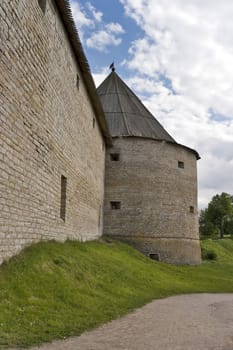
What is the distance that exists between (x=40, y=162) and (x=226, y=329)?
5426 mm

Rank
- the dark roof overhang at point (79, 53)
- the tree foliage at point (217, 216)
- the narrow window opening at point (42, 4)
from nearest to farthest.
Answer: the narrow window opening at point (42, 4) → the dark roof overhang at point (79, 53) → the tree foliage at point (217, 216)

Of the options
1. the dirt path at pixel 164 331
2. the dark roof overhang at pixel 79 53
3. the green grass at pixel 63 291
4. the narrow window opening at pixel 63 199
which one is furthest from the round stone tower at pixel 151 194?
the dirt path at pixel 164 331

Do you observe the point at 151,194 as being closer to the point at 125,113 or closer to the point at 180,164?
the point at 180,164

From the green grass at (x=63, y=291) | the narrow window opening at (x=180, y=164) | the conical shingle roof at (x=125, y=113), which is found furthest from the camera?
the narrow window opening at (x=180, y=164)

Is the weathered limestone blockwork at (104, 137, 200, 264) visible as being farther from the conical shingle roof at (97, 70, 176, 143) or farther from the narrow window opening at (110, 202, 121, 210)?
the conical shingle roof at (97, 70, 176, 143)

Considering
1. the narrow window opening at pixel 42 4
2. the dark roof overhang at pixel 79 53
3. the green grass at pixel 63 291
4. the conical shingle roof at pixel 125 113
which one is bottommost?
the green grass at pixel 63 291

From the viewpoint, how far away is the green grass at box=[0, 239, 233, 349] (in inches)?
240

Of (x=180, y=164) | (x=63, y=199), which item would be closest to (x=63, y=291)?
(x=63, y=199)

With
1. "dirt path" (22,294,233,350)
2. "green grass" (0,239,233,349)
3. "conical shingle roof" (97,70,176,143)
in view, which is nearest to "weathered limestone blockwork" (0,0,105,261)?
"green grass" (0,239,233,349)

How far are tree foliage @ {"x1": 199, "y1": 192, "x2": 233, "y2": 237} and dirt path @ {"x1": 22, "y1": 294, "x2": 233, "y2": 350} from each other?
3982 centimetres

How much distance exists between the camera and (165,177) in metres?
22.8

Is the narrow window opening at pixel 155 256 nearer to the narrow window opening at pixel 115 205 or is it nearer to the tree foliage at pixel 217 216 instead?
the narrow window opening at pixel 115 205

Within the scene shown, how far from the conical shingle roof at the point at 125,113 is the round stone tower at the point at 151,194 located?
0.22ft

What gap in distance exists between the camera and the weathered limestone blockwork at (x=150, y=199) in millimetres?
21953
